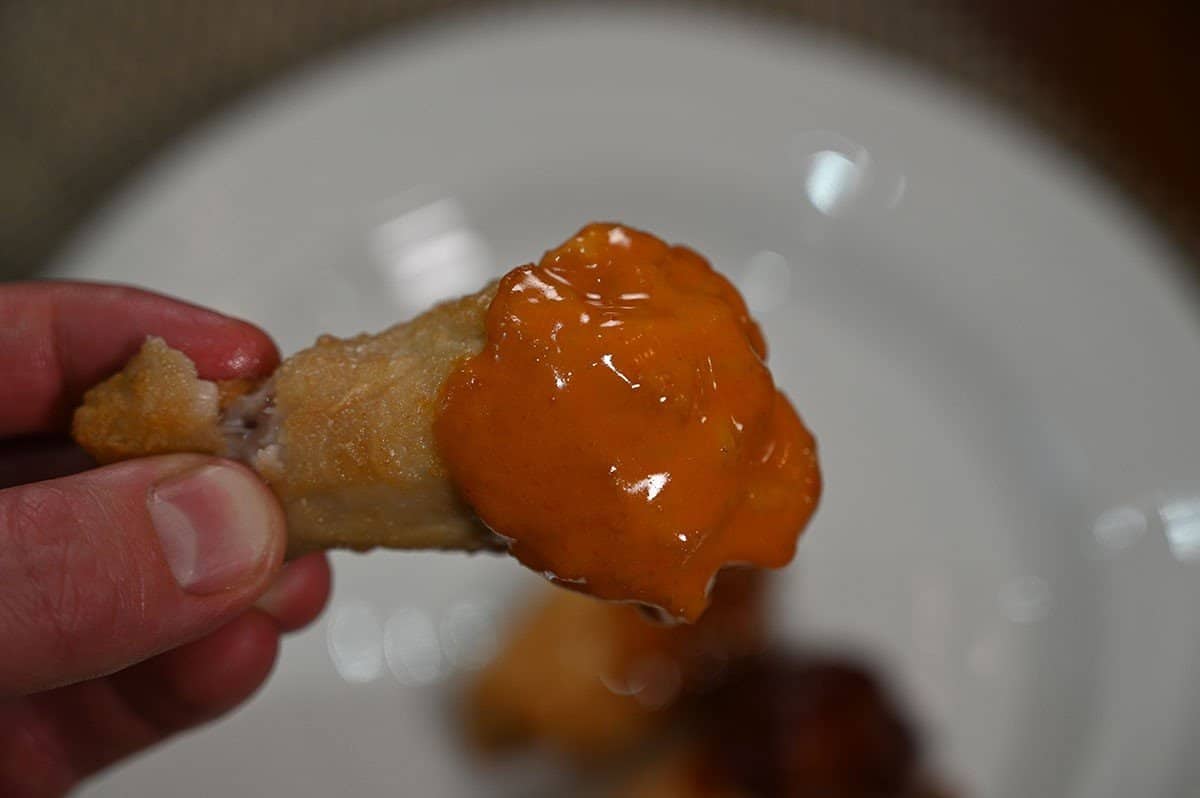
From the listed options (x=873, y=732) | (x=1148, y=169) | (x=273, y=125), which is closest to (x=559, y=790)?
(x=873, y=732)

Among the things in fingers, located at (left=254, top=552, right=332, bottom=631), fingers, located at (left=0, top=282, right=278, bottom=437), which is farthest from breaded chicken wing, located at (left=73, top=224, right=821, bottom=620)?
fingers, located at (left=254, top=552, right=332, bottom=631)

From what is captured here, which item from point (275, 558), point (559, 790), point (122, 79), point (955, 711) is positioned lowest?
point (559, 790)

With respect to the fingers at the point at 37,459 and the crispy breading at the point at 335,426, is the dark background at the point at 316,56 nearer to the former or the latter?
the fingers at the point at 37,459

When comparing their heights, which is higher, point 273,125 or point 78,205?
point 273,125

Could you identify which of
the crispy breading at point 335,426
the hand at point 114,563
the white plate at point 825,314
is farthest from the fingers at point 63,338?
the white plate at point 825,314

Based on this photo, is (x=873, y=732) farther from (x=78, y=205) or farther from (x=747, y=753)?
(x=78, y=205)

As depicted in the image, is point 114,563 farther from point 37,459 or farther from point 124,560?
point 37,459
